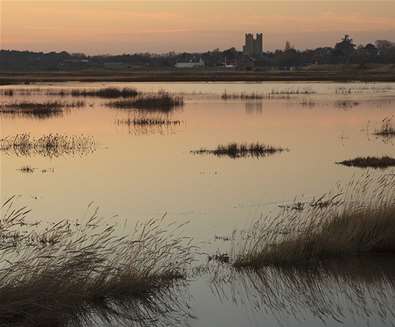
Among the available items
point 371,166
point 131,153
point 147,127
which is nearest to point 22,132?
point 147,127

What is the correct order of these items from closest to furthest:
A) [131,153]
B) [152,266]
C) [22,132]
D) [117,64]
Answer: [152,266], [131,153], [22,132], [117,64]

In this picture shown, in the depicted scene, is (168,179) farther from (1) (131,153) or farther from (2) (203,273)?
(2) (203,273)

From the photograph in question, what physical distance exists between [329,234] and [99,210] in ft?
16.3

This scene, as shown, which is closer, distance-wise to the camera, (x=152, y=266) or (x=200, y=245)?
(x=152, y=266)

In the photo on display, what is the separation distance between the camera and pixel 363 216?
10852 millimetres

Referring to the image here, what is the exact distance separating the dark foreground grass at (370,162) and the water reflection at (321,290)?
8.96 m

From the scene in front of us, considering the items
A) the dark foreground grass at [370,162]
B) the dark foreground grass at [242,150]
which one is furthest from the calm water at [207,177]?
the dark foreground grass at [242,150]

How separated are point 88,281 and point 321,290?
304 cm

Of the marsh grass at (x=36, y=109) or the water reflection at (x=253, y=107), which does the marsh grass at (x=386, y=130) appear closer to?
the water reflection at (x=253, y=107)

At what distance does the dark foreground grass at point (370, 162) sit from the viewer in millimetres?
18891

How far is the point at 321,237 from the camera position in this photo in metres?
10.4

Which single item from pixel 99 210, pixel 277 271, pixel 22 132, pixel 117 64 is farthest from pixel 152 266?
pixel 117 64

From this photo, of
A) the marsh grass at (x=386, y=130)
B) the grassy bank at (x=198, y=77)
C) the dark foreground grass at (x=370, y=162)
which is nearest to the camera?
the dark foreground grass at (x=370, y=162)

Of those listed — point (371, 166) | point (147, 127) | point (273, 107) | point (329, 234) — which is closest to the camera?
point (329, 234)
